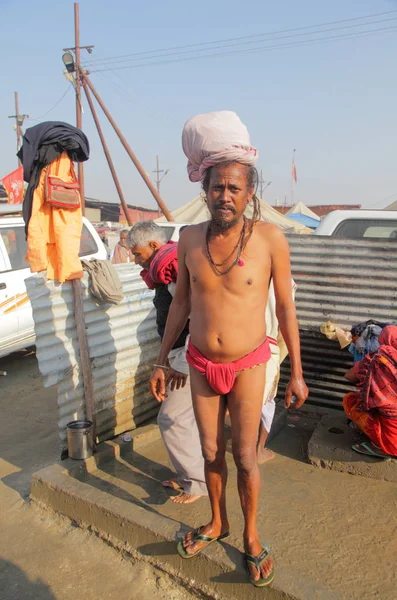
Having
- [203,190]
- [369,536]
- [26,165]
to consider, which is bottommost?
[369,536]

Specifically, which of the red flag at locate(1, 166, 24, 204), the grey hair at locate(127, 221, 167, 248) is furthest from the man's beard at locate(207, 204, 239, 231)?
the red flag at locate(1, 166, 24, 204)

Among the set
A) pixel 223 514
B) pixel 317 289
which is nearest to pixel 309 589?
pixel 223 514

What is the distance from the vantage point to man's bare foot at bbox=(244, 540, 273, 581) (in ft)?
7.45

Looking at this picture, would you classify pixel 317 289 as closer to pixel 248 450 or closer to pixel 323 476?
pixel 323 476

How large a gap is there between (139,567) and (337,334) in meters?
2.42

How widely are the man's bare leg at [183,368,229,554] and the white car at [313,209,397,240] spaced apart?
3299 mm

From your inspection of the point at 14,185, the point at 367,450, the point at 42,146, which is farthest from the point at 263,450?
the point at 14,185

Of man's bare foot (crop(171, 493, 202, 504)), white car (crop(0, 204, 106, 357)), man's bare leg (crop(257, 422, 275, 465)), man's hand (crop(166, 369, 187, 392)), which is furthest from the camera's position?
white car (crop(0, 204, 106, 357))

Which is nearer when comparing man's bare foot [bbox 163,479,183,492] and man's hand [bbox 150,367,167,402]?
man's hand [bbox 150,367,167,402]

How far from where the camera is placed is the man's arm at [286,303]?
2.35 m

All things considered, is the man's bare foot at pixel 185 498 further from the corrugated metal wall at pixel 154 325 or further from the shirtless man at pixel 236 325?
the corrugated metal wall at pixel 154 325

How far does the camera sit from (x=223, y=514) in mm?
2533

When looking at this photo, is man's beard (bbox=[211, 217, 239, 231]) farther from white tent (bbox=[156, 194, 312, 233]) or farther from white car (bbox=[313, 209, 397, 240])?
white tent (bbox=[156, 194, 312, 233])

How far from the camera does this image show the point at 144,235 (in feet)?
10.9
